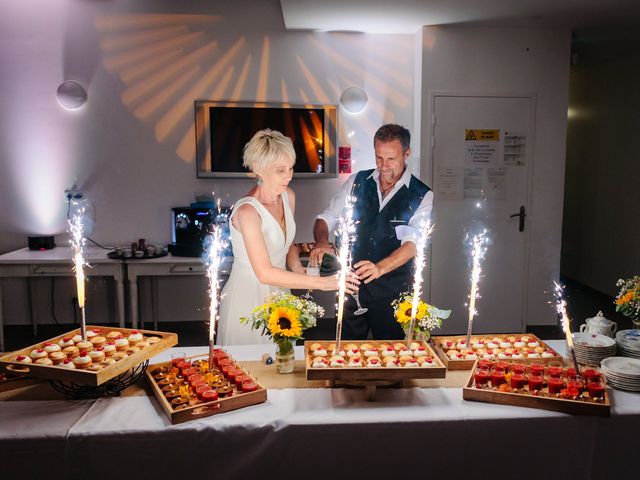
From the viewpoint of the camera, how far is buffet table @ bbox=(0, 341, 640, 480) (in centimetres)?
167

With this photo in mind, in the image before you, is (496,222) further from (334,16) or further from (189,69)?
(189,69)

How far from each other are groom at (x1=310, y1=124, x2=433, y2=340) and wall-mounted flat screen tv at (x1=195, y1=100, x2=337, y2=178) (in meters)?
1.89

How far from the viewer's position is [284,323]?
82.5 inches

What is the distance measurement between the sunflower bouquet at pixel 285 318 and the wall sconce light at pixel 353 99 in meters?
3.22

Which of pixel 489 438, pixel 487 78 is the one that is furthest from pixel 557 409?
pixel 487 78

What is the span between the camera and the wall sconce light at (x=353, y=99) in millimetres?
5023

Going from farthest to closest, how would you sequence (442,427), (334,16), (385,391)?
(334,16), (385,391), (442,427)

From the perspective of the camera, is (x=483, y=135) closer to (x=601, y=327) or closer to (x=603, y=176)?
(x=603, y=176)

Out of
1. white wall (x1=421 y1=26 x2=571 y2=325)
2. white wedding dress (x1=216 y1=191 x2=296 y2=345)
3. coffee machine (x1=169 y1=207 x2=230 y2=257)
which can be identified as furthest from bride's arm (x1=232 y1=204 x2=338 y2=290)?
white wall (x1=421 y1=26 x2=571 y2=325)

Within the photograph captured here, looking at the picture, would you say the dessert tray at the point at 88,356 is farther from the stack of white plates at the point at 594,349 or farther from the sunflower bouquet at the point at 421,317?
the stack of white plates at the point at 594,349

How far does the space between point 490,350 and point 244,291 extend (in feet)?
3.99

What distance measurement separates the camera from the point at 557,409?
5.93 feet

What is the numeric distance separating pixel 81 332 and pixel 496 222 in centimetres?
391

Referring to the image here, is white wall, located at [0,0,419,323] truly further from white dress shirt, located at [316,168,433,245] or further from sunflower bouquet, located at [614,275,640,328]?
sunflower bouquet, located at [614,275,640,328]
